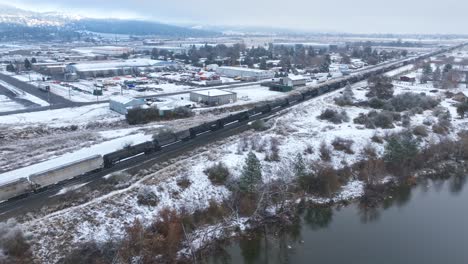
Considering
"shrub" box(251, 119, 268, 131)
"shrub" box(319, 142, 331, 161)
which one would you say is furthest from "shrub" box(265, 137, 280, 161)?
"shrub" box(319, 142, 331, 161)

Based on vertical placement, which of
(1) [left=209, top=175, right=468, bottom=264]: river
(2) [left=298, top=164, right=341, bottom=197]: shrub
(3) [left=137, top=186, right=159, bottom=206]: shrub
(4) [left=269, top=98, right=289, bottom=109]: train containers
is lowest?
(1) [left=209, top=175, right=468, bottom=264]: river

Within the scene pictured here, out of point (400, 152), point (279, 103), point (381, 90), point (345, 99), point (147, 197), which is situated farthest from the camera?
point (381, 90)

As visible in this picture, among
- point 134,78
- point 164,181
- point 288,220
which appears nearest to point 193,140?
point 164,181

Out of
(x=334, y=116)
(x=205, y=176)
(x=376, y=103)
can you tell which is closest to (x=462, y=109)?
(x=376, y=103)

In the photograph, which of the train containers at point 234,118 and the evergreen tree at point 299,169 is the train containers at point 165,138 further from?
the evergreen tree at point 299,169

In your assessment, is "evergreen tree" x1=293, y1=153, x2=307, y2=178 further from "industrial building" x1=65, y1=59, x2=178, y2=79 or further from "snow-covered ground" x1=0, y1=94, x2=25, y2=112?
"industrial building" x1=65, y1=59, x2=178, y2=79

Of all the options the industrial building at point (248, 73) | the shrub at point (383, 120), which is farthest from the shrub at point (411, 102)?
the industrial building at point (248, 73)

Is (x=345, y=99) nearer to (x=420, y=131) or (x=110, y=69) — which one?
(x=420, y=131)
